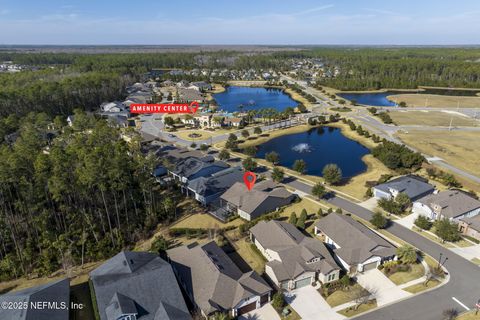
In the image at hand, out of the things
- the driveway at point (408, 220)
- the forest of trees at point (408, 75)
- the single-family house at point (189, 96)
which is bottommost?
the driveway at point (408, 220)

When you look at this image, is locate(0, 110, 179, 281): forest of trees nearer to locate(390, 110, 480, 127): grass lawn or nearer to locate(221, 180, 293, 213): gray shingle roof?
locate(221, 180, 293, 213): gray shingle roof

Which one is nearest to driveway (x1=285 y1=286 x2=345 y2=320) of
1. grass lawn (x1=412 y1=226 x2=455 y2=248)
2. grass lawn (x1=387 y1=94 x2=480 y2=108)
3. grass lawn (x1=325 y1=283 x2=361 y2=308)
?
grass lawn (x1=325 y1=283 x2=361 y2=308)

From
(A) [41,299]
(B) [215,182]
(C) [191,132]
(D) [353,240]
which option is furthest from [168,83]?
(A) [41,299]

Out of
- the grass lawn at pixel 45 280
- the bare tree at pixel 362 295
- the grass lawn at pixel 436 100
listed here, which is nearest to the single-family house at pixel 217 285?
the bare tree at pixel 362 295

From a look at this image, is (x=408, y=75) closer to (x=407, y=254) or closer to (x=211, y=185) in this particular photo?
(x=211, y=185)

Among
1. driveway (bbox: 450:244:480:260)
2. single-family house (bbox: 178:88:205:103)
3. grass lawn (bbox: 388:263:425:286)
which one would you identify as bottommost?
grass lawn (bbox: 388:263:425:286)

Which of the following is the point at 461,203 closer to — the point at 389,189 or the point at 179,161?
the point at 389,189

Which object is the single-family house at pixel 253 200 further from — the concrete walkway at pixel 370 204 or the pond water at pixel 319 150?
the pond water at pixel 319 150
